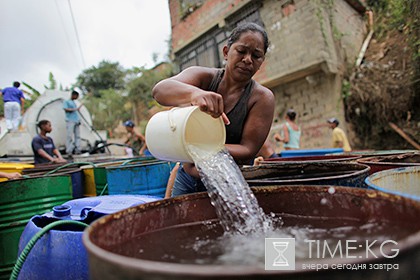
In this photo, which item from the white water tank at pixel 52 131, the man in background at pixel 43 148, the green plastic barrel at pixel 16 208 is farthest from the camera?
the white water tank at pixel 52 131

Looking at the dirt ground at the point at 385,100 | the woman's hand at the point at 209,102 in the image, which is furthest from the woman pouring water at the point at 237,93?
the dirt ground at the point at 385,100

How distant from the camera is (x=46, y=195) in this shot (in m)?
2.30

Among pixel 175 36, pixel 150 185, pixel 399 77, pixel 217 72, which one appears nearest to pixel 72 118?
pixel 175 36

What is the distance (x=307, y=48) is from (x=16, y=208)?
6.81 metres

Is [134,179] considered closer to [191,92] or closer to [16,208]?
[16,208]

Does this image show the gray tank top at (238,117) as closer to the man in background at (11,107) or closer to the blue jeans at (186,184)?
the blue jeans at (186,184)

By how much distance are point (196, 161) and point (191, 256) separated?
57cm

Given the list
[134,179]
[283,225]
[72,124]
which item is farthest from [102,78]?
[283,225]

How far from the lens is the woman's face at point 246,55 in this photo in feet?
5.28

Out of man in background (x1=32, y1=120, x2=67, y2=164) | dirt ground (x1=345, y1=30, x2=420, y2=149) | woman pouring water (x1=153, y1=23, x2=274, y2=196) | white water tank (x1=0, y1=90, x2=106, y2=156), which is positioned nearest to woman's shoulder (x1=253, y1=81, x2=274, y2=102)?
woman pouring water (x1=153, y1=23, x2=274, y2=196)

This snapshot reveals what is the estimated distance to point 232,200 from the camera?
127 centimetres

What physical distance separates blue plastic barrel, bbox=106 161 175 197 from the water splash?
1.31m

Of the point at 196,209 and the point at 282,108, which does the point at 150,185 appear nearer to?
the point at 196,209

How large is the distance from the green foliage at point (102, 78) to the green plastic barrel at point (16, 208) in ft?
79.3
